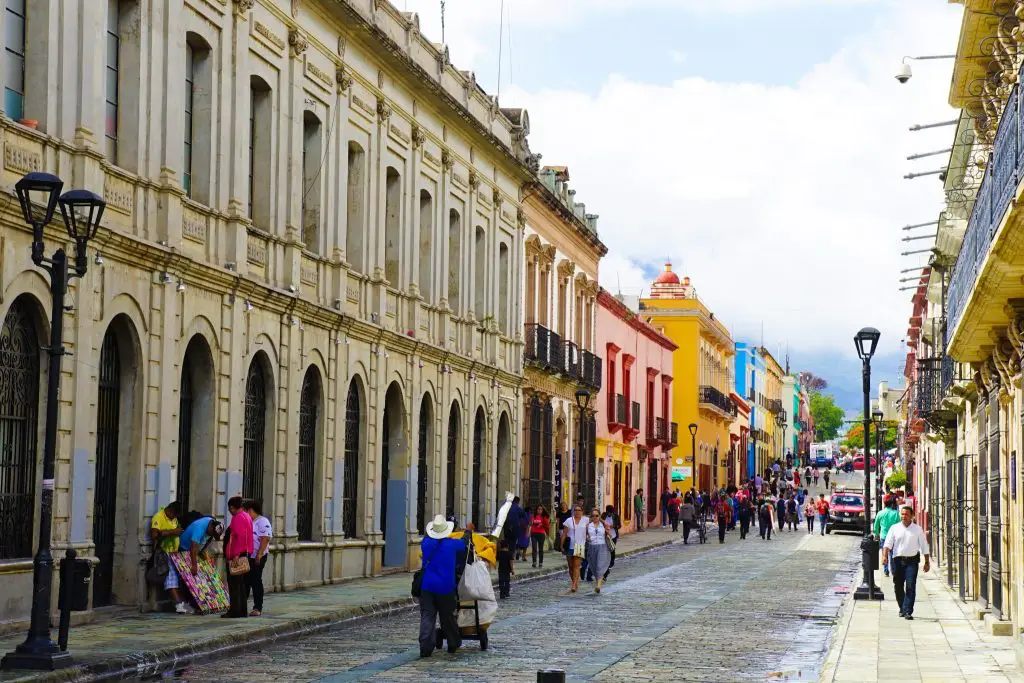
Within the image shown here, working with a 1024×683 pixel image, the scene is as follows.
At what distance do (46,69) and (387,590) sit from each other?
10.8 m

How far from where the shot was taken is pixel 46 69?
17.2 meters

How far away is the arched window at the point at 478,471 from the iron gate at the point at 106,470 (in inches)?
698

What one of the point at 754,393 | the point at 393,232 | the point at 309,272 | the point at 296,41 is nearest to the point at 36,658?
the point at 309,272

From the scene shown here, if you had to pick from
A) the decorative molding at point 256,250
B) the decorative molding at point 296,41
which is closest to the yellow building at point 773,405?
the decorative molding at point 296,41

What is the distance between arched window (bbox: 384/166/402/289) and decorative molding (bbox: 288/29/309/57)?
5.80m

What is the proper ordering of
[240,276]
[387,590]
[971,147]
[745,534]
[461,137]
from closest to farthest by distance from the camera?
[240,276], [971,147], [387,590], [461,137], [745,534]

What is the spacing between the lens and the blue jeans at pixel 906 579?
69.8ft

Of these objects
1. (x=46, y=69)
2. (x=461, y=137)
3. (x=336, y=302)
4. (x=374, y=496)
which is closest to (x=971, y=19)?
(x=46, y=69)

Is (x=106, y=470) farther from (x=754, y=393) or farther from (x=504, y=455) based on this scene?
(x=754, y=393)

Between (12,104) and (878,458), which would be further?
(878,458)

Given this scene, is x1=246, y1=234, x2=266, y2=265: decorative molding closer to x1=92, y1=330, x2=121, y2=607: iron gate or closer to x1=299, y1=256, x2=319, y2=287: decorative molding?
x1=299, y1=256, x2=319, y2=287: decorative molding

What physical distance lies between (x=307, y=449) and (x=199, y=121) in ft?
20.9

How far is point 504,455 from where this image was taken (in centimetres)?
3897

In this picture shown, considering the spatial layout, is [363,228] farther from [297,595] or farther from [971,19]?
[971,19]
